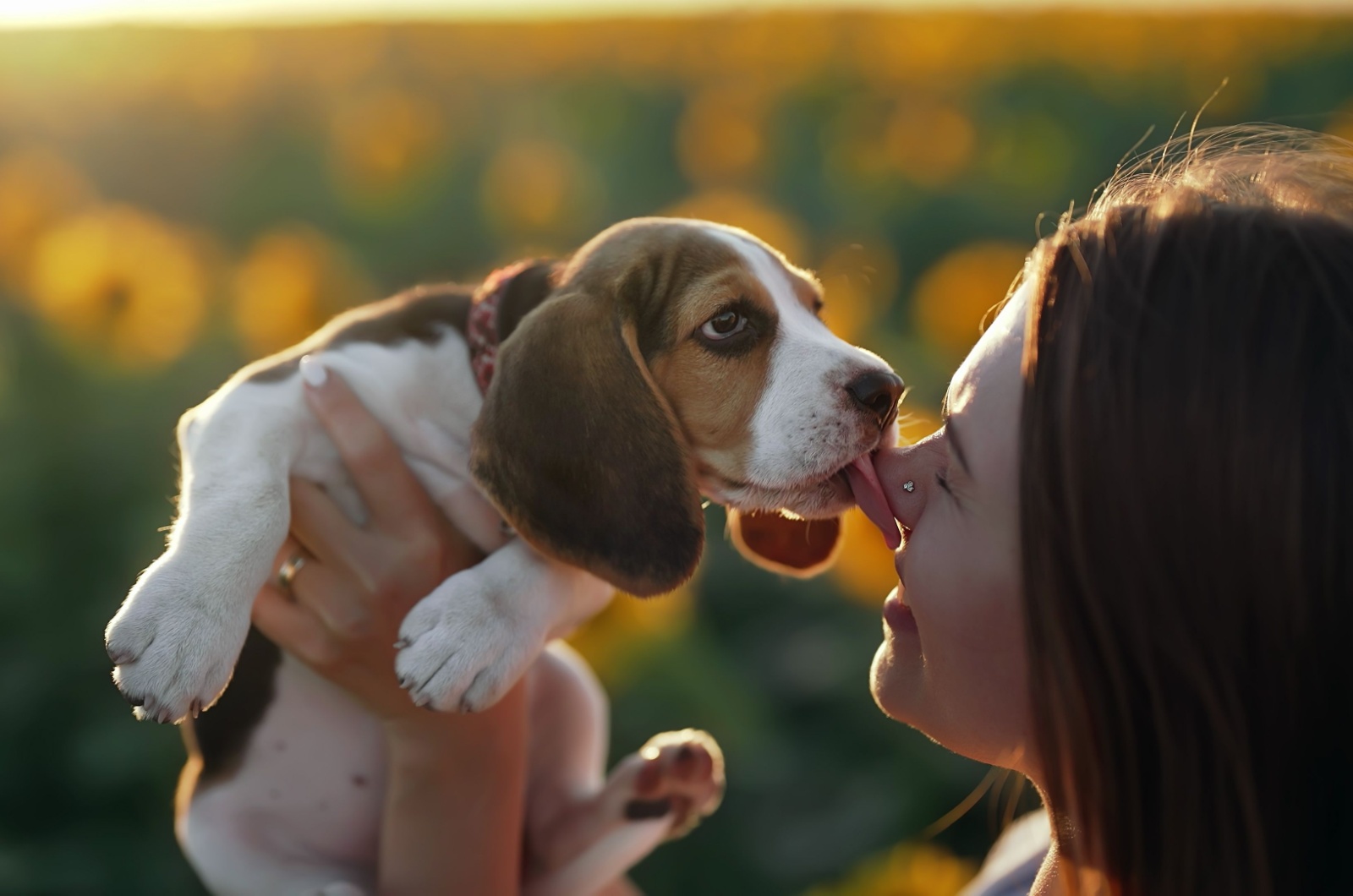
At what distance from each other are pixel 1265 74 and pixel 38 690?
836 centimetres

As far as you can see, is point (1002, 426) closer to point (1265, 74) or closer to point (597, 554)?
point (597, 554)

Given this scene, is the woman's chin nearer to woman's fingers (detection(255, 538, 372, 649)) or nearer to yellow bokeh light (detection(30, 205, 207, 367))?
woman's fingers (detection(255, 538, 372, 649))

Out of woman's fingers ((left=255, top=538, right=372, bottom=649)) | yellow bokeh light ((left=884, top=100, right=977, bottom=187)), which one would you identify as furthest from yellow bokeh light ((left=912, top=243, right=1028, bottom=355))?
woman's fingers ((left=255, top=538, right=372, bottom=649))

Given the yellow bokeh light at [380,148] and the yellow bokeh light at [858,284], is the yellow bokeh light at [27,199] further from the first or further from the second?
the yellow bokeh light at [858,284]

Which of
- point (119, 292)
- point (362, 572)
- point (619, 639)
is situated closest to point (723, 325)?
point (362, 572)

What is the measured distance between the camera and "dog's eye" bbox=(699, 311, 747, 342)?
8.35 feet

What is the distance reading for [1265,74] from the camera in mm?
8688

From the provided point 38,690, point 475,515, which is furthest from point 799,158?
point 475,515

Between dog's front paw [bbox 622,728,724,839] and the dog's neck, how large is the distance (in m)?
0.90

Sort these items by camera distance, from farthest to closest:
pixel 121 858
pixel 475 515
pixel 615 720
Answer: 1. pixel 615 720
2. pixel 121 858
3. pixel 475 515

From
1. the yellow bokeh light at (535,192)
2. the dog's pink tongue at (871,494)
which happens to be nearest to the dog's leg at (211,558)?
the dog's pink tongue at (871,494)

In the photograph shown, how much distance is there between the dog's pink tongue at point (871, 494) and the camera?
2221 mm

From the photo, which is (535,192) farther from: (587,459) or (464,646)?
(464,646)

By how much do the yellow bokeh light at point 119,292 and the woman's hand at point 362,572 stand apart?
2539mm
